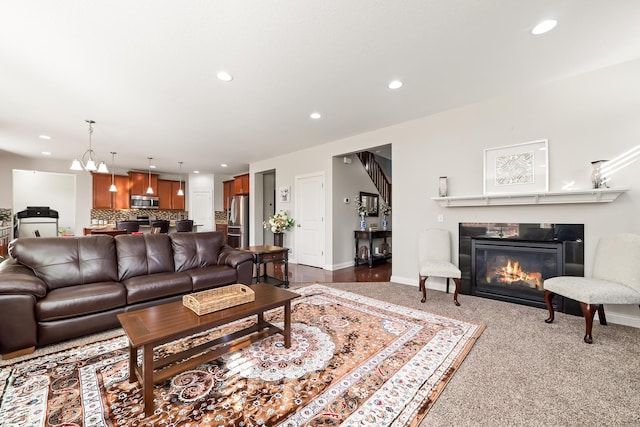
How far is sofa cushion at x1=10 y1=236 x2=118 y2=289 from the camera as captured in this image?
2.60 metres

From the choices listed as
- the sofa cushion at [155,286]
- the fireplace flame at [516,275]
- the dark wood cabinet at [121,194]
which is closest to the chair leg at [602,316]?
the fireplace flame at [516,275]

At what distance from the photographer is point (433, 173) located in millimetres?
3998

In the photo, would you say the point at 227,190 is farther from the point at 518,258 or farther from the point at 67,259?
the point at 518,258

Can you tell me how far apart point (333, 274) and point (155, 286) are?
301 centimetres

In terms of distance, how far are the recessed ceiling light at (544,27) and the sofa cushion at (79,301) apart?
4400 mm

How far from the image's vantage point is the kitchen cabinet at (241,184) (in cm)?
793

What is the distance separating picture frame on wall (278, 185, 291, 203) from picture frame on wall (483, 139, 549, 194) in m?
4.12

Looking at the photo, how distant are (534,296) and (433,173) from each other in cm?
203

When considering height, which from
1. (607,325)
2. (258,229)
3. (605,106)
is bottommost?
(607,325)

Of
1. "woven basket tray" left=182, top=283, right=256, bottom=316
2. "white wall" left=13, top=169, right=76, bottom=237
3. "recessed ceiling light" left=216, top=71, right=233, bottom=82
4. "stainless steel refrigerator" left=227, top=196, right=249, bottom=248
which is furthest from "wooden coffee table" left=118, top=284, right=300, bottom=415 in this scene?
"white wall" left=13, top=169, right=76, bottom=237

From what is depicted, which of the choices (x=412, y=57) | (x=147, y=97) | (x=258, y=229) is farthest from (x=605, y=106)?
(x=258, y=229)

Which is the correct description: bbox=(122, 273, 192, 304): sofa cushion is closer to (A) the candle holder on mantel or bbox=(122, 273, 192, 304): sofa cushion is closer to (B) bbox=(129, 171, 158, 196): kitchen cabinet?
(A) the candle holder on mantel

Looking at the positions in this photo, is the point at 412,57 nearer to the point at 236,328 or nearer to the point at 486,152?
the point at 486,152

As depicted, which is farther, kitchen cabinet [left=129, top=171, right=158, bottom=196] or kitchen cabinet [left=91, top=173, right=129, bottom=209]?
kitchen cabinet [left=129, top=171, right=158, bottom=196]
